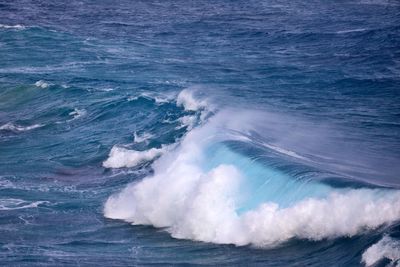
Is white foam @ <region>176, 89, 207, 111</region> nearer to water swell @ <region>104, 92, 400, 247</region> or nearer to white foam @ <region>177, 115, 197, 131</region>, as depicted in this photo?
white foam @ <region>177, 115, 197, 131</region>

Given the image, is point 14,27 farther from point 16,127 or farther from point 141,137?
point 141,137

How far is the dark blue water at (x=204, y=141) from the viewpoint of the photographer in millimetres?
16953

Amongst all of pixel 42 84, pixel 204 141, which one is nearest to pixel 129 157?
pixel 204 141

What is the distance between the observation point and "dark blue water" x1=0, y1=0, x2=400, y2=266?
17.0m

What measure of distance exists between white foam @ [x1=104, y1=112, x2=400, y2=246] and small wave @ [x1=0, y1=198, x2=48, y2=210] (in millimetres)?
2062

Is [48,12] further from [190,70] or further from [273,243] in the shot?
[273,243]

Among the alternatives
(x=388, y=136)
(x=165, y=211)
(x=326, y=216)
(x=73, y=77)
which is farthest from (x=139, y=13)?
(x=326, y=216)

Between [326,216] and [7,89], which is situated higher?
[326,216]

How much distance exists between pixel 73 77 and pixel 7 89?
347 cm

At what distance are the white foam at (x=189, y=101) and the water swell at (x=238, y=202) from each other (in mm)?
5426

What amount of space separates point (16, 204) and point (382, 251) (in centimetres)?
1115

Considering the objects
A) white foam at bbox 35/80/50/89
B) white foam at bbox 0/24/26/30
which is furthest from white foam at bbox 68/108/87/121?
white foam at bbox 0/24/26/30

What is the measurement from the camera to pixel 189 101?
A: 3105 cm

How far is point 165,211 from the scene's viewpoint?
19.8m
